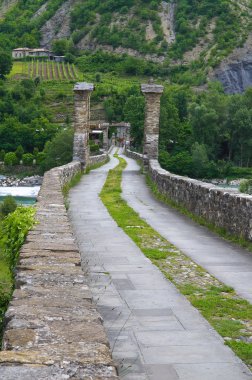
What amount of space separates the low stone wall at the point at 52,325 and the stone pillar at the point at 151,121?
2694cm

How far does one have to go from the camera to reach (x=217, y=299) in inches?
275

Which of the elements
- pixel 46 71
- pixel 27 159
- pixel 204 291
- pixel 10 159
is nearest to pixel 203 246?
pixel 204 291

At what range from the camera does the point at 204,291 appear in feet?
24.5

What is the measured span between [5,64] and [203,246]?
149 metres

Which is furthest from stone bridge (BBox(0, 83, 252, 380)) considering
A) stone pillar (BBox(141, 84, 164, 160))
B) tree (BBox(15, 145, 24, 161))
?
tree (BBox(15, 145, 24, 161))

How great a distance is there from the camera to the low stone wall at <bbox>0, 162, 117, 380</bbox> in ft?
10.2

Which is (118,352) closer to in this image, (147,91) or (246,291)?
(246,291)

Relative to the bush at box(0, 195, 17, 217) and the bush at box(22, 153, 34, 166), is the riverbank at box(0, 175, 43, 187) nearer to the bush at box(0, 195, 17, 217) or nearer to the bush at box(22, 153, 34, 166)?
the bush at box(22, 153, 34, 166)

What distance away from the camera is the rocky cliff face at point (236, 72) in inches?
7165

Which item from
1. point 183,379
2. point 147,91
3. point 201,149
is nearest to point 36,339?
point 183,379

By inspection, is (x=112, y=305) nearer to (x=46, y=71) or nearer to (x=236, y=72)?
(x=46, y=71)

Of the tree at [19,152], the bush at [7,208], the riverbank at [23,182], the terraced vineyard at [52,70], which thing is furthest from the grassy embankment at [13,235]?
the terraced vineyard at [52,70]

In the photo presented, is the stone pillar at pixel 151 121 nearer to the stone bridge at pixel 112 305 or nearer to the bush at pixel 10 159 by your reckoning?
the stone bridge at pixel 112 305

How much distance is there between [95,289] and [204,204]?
7.09m
